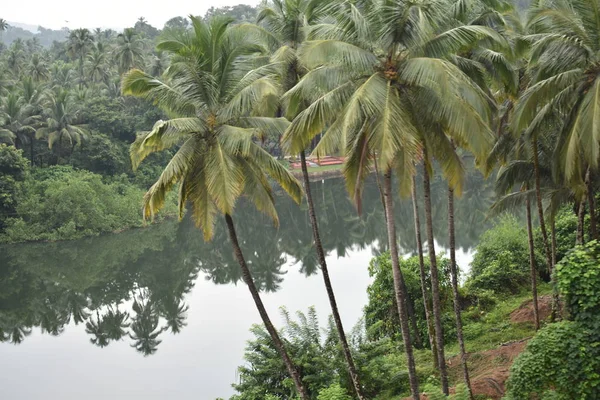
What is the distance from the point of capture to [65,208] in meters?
39.9

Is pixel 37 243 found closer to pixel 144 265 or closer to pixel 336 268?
pixel 144 265

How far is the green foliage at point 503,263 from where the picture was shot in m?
21.3

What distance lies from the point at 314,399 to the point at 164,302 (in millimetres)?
17052

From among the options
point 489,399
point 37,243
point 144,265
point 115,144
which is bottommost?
point 489,399

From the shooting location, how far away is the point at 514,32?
14.2 meters

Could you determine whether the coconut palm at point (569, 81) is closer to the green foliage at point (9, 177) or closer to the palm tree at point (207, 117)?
the palm tree at point (207, 117)

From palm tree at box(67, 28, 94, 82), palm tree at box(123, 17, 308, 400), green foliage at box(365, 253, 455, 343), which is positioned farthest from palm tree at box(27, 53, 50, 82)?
palm tree at box(123, 17, 308, 400)

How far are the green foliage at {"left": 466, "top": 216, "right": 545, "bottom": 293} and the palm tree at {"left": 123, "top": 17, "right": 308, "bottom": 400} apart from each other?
11.8m

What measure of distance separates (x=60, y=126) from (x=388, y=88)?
3958 centimetres

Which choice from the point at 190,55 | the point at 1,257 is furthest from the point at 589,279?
the point at 1,257

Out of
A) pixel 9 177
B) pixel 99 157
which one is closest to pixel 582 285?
pixel 9 177

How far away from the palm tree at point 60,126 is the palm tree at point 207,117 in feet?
113

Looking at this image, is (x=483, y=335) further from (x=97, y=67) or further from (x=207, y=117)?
(x=97, y=67)

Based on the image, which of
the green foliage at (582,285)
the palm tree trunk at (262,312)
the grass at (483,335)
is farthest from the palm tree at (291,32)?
the green foliage at (582,285)
